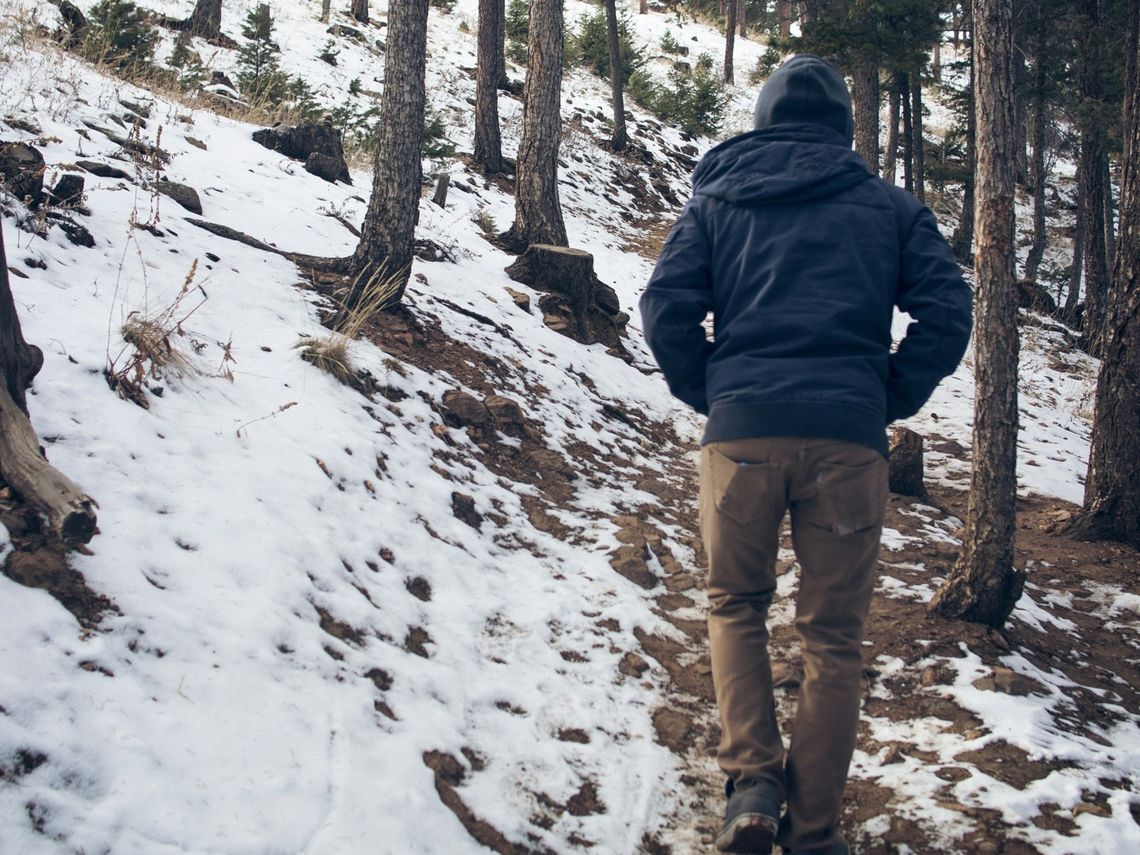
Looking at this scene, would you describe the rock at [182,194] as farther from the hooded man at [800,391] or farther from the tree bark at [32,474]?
the hooded man at [800,391]

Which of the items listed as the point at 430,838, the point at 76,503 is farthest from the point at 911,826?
the point at 76,503

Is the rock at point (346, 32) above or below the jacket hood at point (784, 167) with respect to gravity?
above

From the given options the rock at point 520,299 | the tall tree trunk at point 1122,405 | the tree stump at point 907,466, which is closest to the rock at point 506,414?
the rock at point 520,299

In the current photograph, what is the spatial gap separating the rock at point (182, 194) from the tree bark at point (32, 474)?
4.18m

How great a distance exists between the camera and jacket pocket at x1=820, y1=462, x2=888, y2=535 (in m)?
2.32

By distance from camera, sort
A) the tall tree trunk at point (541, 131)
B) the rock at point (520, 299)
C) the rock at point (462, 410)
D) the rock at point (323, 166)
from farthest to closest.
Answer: the rock at point (323, 166) < the tall tree trunk at point (541, 131) < the rock at point (520, 299) < the rock at point (462, 410)

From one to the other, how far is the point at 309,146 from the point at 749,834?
9883 mm

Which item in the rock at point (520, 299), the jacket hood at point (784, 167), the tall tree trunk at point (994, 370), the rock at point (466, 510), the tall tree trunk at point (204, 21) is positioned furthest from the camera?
the tall tree trunk at point (204, 21)

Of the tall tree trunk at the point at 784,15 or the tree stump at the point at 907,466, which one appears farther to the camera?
the tall tree trunk at the point at 784,15

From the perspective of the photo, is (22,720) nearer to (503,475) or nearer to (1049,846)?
(1049,846)

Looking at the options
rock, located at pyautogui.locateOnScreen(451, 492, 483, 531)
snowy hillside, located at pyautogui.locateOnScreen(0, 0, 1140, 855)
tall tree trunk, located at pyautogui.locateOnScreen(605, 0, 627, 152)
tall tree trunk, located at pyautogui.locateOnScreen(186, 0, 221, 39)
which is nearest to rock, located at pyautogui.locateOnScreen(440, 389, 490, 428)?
snowy hillside, located at pyautogui.locateOnScreen(0, 0, 1140, 855)

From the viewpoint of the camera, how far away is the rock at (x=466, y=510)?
15.0 ft

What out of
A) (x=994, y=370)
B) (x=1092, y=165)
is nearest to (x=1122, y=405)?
(x=994, y=370)

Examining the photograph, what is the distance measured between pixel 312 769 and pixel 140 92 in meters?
9.81
